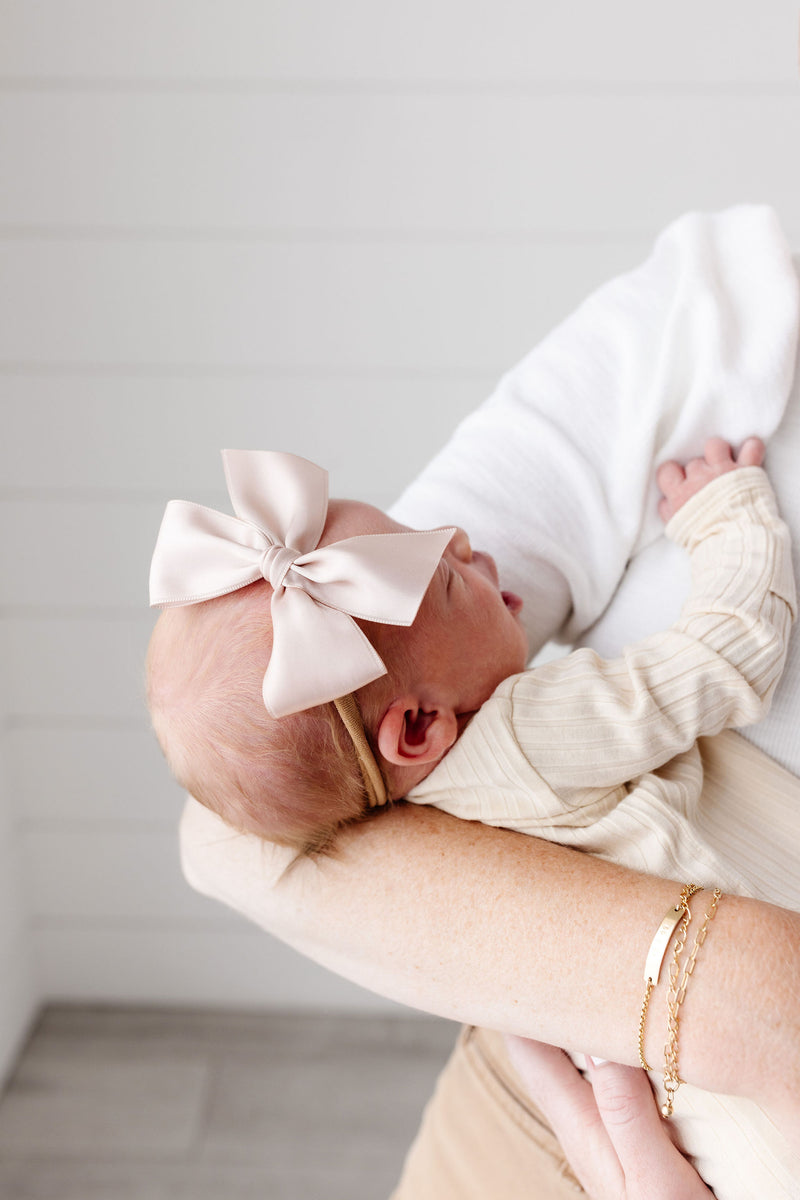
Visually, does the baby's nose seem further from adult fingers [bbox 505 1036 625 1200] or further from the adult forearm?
adult fingers [bbox 505 1036 625 1200]

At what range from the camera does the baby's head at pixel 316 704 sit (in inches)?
34.0

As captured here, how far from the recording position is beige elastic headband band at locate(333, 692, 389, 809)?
34.3 inches

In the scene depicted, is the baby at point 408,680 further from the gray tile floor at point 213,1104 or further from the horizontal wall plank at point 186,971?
the horizontal wall plank at point 186,971

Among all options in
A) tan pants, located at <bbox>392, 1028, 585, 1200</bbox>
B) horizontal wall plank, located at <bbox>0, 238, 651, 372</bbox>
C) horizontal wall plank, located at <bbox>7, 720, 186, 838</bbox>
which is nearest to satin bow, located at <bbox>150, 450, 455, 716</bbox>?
tan pants, located at <bbox>392, 1028, 585, 1200</bbox>

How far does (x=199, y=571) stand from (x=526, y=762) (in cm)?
34

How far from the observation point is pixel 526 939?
0.79 metres

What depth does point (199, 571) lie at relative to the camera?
0.90m

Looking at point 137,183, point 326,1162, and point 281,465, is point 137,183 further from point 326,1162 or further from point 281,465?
point 326,1162

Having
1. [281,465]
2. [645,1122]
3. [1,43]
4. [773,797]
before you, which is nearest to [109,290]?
[1,43]

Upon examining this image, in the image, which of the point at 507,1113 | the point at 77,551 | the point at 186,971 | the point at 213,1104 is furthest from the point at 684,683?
the point at 186,971

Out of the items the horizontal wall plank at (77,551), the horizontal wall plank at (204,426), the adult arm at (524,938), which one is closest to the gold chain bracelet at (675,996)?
the adult arm at (524,938)

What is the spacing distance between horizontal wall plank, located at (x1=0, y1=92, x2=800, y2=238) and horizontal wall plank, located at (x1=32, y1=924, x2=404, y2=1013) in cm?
161

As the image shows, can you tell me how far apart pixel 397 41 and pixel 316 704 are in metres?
1.34

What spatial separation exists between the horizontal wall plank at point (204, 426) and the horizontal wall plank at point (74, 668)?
293mm
